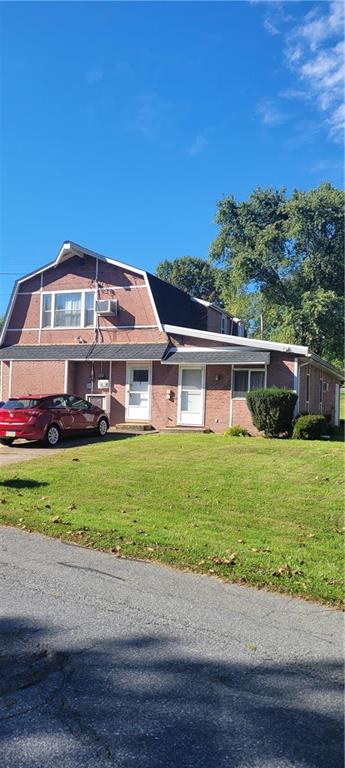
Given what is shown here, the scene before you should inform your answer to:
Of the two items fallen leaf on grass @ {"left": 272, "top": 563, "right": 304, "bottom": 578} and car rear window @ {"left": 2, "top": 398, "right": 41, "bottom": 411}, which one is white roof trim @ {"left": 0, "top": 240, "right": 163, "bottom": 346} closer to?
car rear window @ {"left": 2, "top": 398, "right": 41, "bottom": 411}

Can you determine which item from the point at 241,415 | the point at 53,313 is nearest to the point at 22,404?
the point at 241,415

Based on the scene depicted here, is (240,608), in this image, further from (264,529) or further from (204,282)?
(204,282)

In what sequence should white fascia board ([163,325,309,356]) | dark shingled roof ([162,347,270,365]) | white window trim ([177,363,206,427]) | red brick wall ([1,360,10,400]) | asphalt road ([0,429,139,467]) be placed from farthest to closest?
red brick wall ([1,360,10,400])
white window trim ([177,363,206,427])
dark shingled roof ([162,347,270,365])
white fascia board ([163,325,309,356])
asphalt road ([0,429,139,467])

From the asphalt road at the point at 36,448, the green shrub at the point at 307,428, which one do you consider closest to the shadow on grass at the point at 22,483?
the asphalt road at the point at 36,448

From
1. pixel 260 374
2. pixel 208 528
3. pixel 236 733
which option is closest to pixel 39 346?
pixel 260 374

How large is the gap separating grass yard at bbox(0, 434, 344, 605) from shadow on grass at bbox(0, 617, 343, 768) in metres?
1.67

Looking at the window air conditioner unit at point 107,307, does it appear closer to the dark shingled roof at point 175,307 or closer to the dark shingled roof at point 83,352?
the dark shingled roof at point 83,352

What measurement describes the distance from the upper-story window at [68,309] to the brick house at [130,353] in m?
0.04

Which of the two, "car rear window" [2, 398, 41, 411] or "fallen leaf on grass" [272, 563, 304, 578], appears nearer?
"fallen leaf on grass" [272, 563, 304, 578]

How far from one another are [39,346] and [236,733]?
69.6 ft

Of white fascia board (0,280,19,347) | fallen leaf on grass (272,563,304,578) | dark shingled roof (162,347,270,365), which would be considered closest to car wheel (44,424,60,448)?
dark shingled roof (162,347,270,365)

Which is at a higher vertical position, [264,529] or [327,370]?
[327,370]

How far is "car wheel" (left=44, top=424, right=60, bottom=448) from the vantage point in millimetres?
15797

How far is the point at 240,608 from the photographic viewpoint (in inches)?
183
